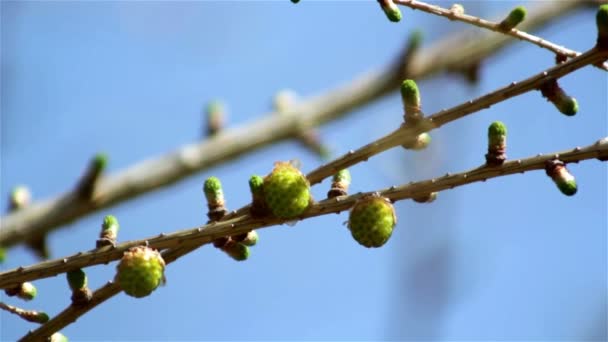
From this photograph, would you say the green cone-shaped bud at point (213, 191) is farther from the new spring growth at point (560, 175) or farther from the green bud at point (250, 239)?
the new spring growth at point (560, 175)

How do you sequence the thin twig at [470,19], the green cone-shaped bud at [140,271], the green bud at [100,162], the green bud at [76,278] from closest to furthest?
the green cone-shaped bud at [140,271], the green bud at [76,278], the thin twig at [470,19], the green bud at [100,162]

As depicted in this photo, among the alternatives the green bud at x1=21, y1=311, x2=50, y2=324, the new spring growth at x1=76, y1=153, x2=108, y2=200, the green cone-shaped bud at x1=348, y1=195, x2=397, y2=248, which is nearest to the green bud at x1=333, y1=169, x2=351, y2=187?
the green cone-shaped bud at x1=348, y1=195, x2=397, y2=248

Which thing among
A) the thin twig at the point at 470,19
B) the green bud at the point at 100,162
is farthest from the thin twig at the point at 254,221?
the green bud at the point at 100,162

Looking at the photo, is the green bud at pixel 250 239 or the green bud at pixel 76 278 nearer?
the green bud at pixel 76 278

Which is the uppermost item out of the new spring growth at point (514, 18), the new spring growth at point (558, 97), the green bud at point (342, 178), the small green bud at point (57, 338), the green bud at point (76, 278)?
the new spring growth at point (514, 18)

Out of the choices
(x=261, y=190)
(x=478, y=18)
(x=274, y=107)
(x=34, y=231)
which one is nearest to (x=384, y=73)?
(x=274, y=107)

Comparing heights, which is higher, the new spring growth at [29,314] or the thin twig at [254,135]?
the thin twig at [254,135]

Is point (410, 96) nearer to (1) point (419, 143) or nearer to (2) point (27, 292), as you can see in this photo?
(1) point (419, 143)

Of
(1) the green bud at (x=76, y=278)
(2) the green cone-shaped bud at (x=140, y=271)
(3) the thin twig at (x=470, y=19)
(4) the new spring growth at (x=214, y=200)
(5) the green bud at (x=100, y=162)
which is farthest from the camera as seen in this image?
(5) the green bud at (x=100, y=162)
